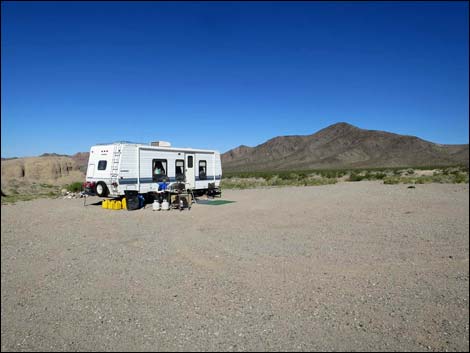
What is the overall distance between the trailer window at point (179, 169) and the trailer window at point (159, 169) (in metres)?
0.58

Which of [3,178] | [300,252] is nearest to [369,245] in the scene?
[300,252]

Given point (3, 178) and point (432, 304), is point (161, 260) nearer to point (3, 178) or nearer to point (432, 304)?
point (432, 304)

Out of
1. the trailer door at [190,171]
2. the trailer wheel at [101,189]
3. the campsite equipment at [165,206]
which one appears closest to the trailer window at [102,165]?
the trailer wheel at [101,189]

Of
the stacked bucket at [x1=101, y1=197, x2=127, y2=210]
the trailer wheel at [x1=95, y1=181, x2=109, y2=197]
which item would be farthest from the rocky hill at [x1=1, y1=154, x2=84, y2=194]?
the stacked bucket at [x1=101, y1=197, x2=127, y2=210]

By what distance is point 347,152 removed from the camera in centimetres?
9425

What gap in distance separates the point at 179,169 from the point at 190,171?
56 centimetres

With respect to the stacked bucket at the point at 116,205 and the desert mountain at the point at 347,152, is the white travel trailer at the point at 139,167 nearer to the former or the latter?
the stacked bucket at the point at 116,205

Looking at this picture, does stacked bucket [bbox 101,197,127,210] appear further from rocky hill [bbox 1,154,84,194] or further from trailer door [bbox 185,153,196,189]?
rocky hill [bbox 1,154,84,194]

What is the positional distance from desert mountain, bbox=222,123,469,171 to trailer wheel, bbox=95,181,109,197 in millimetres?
76077

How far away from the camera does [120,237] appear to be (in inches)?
272

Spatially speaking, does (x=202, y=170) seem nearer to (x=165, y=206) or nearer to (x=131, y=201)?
(x=165, y=206)

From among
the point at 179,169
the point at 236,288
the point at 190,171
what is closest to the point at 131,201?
the point at 179,169

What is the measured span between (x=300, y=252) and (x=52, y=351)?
3.87 meters

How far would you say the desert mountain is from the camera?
82.6m
